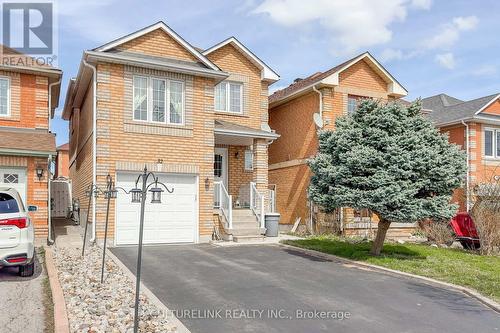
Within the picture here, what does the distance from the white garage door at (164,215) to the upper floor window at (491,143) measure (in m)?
16.7

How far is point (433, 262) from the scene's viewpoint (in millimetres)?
11797

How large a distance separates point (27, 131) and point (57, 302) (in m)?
9.19

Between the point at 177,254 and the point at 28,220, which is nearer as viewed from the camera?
the point at 28,220

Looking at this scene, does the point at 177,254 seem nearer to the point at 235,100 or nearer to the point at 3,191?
the point at 3,191

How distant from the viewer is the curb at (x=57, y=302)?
5.80 metres

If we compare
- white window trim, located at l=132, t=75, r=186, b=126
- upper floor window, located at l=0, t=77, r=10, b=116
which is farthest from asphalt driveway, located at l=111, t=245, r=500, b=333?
upper floor window, located at l=0, t=77, r=10, b=116

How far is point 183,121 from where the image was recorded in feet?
49.2

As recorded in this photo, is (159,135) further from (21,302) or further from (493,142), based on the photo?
(493,142)

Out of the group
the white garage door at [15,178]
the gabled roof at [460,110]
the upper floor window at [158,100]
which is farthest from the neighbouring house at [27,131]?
the gabled roof at [460,110]

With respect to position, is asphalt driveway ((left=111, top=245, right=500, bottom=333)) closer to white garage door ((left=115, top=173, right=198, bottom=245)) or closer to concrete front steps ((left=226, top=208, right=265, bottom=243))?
white garage door ((left=115, top=173, right=198, bottom=245))

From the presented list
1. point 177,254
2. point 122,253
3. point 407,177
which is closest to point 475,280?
point 407,177

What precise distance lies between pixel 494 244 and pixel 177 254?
9.97m

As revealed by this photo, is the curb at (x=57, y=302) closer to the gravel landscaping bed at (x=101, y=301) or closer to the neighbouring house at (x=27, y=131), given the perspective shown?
the gravel landscaping bed at (x=101, y=301)

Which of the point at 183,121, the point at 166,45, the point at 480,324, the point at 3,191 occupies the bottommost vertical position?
the point at 480,324
